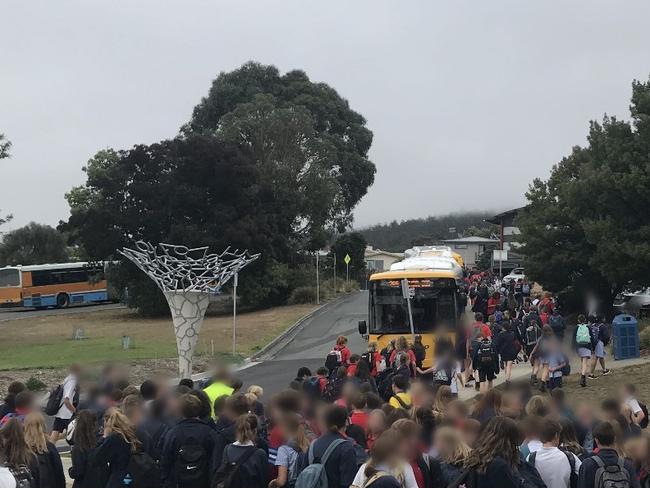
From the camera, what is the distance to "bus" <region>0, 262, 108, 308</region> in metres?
57.8

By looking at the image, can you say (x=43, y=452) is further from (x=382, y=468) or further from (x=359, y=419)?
(x=382, y=468)

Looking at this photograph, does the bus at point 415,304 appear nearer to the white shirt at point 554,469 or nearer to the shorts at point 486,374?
the shorts at point 486,374

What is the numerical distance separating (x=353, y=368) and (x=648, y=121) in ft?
63.2

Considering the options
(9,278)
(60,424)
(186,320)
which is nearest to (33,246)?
(9,278)

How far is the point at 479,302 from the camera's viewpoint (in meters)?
32.7

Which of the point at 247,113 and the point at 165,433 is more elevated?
the point at 247,113

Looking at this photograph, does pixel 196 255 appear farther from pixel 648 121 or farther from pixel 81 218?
pixel 648 121

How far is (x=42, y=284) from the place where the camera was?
5784cm

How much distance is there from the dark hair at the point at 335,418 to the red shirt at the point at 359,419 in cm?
108

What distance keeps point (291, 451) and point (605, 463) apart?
8.30 feet

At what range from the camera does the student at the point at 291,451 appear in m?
7.08

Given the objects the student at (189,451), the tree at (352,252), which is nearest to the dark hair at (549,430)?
the student at (189,451)

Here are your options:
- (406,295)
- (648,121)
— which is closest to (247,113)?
(648,121)

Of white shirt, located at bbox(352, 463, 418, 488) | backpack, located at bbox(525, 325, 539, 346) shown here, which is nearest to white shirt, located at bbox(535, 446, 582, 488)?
white shirt, located at bbox(352, 463, 418, 488)
